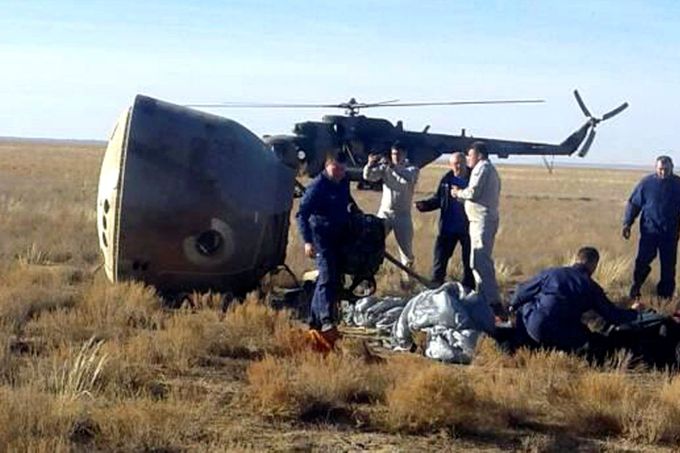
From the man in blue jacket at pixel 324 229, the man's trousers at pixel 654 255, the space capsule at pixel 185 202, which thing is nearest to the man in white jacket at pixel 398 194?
the space capsule at pixel 185 202

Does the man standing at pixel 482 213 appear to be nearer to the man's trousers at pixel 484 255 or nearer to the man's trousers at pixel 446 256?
the man's trousers at pixel 484 255

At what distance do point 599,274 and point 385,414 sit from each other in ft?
31.1

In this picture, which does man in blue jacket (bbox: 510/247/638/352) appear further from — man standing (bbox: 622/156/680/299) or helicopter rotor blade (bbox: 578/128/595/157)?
helicopter rotor blade (bbox: 578/128/595/157)

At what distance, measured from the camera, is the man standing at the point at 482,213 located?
1276cm

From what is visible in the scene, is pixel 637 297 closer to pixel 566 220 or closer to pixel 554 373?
pixel 554 373

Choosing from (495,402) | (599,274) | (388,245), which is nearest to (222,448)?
(495,402)

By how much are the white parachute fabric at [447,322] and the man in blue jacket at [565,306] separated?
1.60 ft

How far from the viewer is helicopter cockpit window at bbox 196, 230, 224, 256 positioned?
501 inches

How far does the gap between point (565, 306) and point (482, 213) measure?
9.76ft

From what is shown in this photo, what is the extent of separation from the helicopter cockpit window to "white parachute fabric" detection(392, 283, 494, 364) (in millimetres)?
2409

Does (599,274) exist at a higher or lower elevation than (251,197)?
lower

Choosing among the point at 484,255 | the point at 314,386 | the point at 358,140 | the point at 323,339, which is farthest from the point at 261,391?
the point at 358,140

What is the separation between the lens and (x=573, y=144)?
3272cm

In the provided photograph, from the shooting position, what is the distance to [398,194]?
47.4ft
